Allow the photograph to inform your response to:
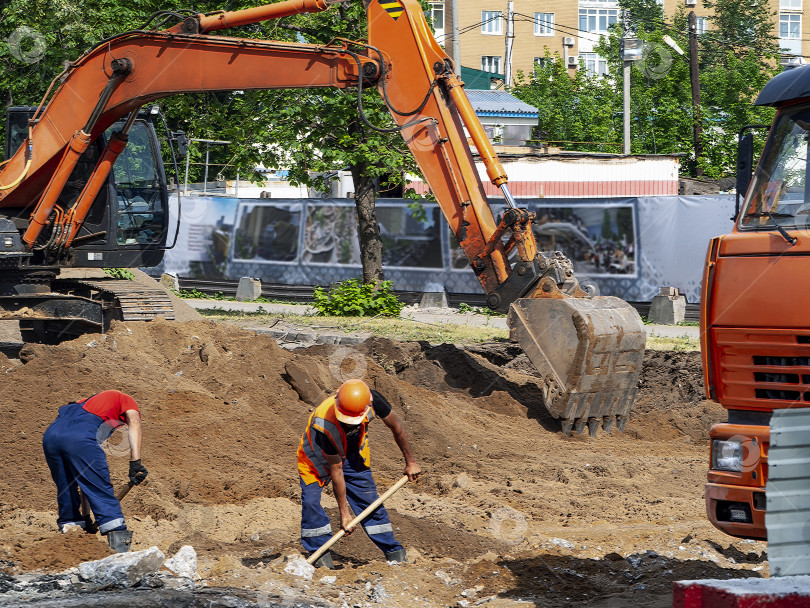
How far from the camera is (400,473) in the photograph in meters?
8.91

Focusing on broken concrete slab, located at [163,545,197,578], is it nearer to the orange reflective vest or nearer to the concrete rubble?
the concrete rubble

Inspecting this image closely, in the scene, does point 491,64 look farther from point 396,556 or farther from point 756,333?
point 756,333

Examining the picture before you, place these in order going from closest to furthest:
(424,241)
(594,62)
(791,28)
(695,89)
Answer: (424,241), (695,89), (791,28), (594,62)

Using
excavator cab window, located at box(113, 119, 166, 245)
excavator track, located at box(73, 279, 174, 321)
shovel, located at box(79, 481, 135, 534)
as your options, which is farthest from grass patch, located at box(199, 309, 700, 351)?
shovel, located at box(79, 481, 135, 534)

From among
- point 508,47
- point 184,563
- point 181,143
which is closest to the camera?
point 184,563

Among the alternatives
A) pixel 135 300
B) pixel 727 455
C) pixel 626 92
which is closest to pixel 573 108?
pixel 626 92

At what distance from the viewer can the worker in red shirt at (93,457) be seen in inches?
250

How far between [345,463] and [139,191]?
23.9 feet

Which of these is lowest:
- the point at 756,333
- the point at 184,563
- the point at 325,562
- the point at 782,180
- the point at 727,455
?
the point at 325,562

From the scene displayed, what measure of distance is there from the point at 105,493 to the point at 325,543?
4.67 ft

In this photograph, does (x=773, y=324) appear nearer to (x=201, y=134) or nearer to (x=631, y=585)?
(x=631, y=585)

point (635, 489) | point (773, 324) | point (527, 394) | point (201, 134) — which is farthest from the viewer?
point (201, 134)

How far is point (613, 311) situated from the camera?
991 centimetres

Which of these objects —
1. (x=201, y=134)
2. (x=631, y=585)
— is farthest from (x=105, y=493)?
(x=201, y=134)
